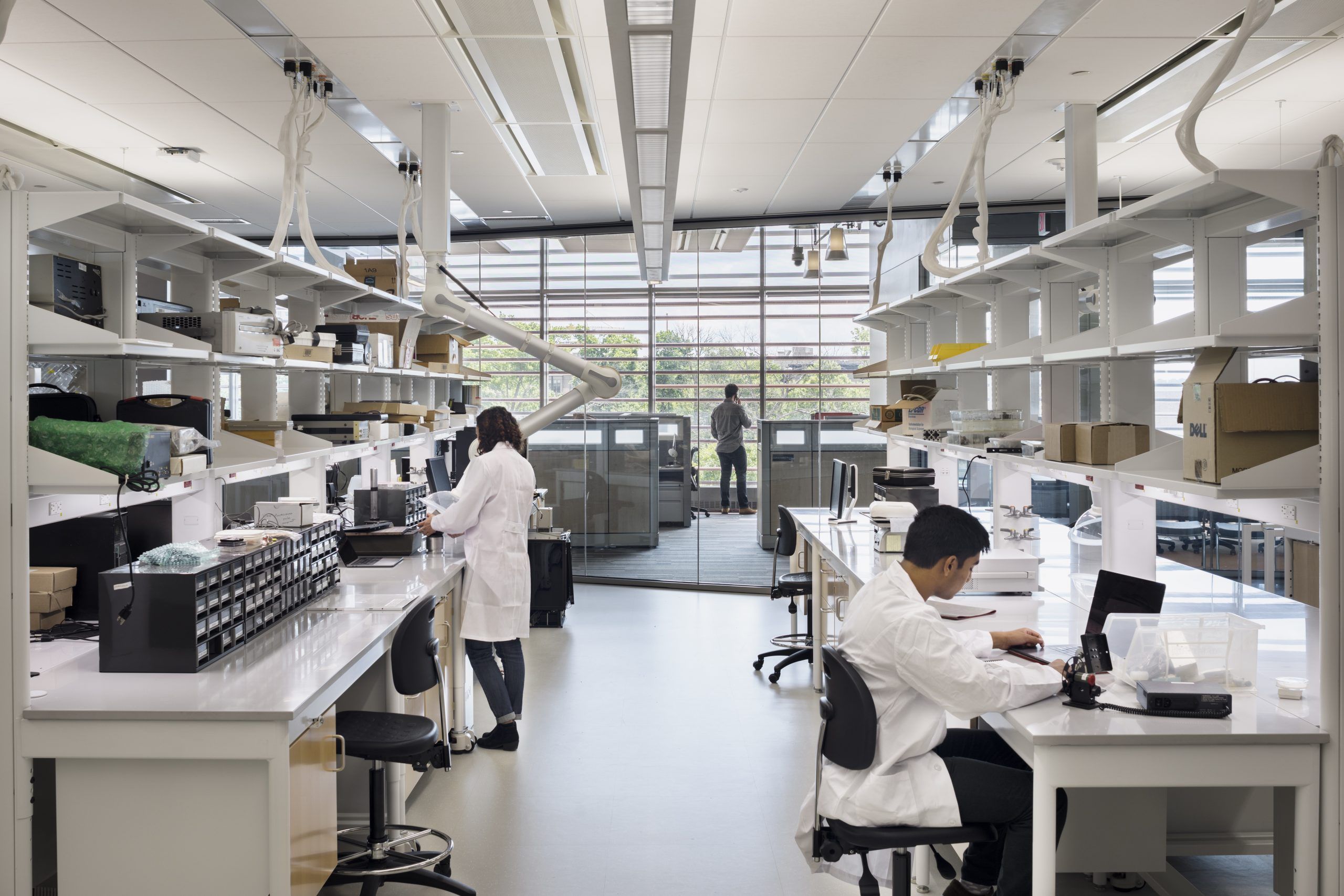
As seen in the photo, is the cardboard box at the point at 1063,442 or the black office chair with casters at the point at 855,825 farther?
the cardboard box at the point at 1063,442

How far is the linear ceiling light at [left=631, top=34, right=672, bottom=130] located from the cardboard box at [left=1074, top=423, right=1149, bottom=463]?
1.81 m

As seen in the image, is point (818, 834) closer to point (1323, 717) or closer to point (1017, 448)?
point (1323, 717)

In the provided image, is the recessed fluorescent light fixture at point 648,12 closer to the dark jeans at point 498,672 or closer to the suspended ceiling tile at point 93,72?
the suspended ceiling tile at point 93,72

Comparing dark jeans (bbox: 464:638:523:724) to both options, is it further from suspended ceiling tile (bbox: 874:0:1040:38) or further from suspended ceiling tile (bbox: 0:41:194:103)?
suspended ceiling tile (bbox: 874:0:1040:38)

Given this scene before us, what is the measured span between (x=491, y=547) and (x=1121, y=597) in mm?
2603

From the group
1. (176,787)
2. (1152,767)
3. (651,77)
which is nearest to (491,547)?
(176,787)

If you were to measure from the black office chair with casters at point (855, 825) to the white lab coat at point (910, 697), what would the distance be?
1.0 inches

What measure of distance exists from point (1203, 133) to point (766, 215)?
3173mm

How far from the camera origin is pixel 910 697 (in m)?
2.45

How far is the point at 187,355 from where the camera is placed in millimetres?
3123

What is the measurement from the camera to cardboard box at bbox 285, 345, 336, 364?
410cm

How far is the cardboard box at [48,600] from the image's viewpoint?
124 inches

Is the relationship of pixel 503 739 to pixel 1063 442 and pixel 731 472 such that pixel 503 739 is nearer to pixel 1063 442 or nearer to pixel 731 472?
pixel 1063 442

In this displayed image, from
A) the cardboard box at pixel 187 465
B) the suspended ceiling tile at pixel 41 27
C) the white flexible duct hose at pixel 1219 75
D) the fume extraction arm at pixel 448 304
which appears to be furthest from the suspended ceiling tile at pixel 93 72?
the white flexible duct hose at pixel 1219 75
